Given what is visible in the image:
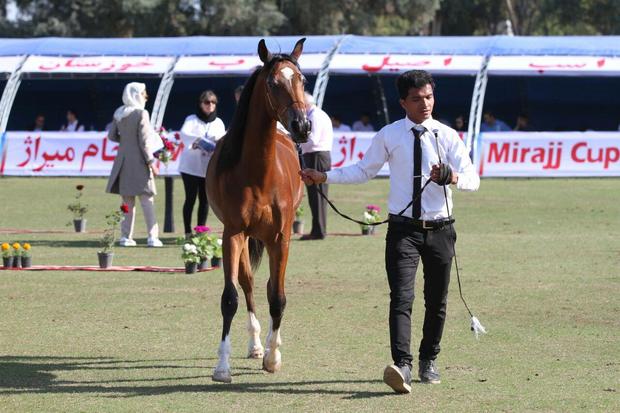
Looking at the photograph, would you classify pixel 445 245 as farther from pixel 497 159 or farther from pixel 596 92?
pixel 596 92

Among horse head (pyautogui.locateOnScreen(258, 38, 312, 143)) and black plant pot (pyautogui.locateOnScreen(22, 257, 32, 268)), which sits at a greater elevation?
horse head (pyautogui.locateOnScreen(258, 38, 312, 143))

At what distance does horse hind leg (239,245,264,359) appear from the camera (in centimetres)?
919

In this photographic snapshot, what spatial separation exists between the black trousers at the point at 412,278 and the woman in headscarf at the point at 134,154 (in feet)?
28.8

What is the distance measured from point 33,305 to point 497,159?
18947 millimetres

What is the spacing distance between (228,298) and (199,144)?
754 centimetres

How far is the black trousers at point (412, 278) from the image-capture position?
25.6 feet

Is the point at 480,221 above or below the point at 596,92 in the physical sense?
below

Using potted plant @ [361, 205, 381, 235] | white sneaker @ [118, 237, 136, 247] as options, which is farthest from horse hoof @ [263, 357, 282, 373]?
potted plant @ [361, 205, 381, 235]

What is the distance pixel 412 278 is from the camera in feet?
26.0

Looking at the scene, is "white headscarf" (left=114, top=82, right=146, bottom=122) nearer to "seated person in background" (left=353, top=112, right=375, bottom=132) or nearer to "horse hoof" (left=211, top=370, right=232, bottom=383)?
"horse hoof" (left=211, top=370, right=232, bottom=383)

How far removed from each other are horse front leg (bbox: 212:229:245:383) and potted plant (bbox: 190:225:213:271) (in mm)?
4847

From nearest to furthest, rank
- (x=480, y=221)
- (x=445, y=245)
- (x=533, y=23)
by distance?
(x=445, y=245) < (x=480, y=221) < (x=533, y=23)

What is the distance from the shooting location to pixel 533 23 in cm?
6184

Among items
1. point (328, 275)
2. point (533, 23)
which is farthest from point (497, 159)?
point (533, 23)
